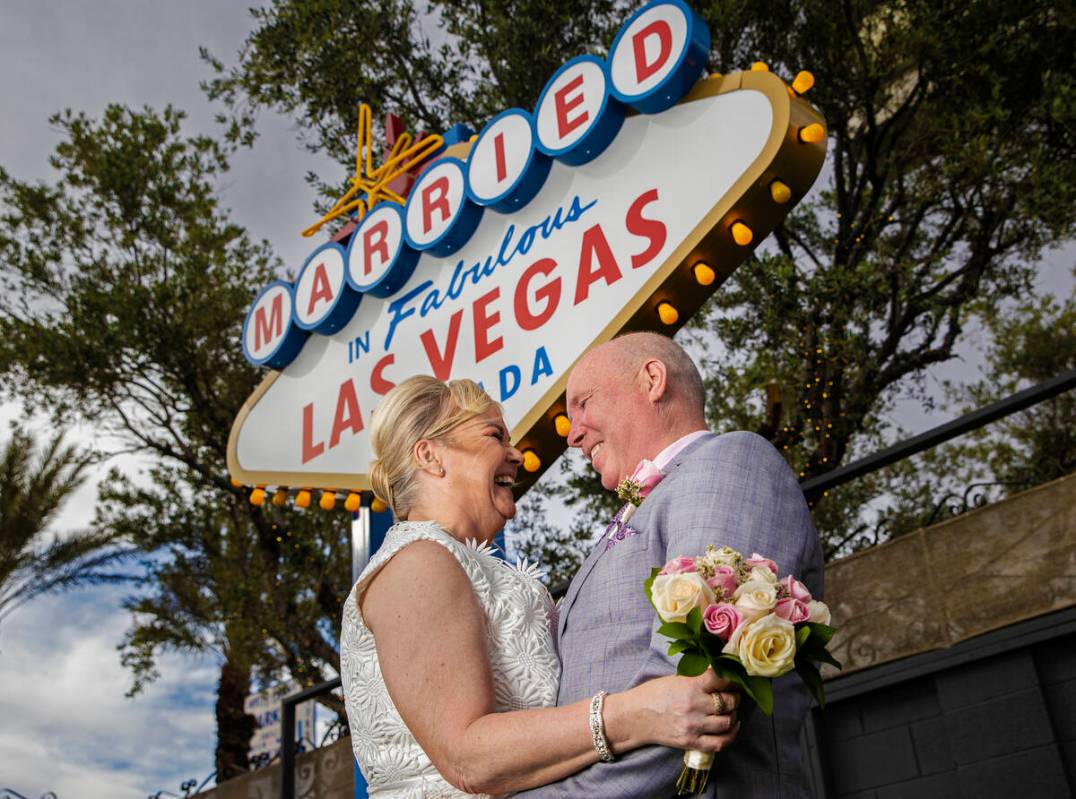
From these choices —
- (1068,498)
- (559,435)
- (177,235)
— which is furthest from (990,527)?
(177,235)

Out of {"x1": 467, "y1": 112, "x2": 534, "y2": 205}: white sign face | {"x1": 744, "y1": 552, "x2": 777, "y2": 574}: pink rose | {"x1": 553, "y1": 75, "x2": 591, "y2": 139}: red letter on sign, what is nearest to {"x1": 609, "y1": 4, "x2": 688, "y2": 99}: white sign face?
{"x1": 553, "y1": 75, "x2": 591, "y2": 139}: red letter on sign

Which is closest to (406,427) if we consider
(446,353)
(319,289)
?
(446,353)

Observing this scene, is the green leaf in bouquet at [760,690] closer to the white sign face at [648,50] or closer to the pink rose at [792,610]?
the pink rose at [792,610]

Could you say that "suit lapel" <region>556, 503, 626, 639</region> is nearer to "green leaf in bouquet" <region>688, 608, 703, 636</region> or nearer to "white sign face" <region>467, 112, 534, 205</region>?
"green leaf in bouquet" <region>688, 608, 703, 636</region>

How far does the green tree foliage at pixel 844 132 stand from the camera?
11055 millimetres

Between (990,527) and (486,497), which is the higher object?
(990,527)

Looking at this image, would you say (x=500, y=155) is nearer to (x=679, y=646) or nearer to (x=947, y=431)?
(x=947, y=431)

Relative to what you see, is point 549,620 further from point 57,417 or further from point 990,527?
point 57,417

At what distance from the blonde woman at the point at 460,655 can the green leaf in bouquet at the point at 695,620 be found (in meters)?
0.13

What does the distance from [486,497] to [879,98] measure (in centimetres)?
1087

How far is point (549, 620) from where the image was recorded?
264 cm

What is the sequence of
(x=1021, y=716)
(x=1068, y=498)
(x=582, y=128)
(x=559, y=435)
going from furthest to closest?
(x=582, y=128) → (x=559, y=435) → (x=1068, y=498) → (x=1021, y=716)

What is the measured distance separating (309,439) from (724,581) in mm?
5376

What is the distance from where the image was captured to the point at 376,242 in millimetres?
6930
